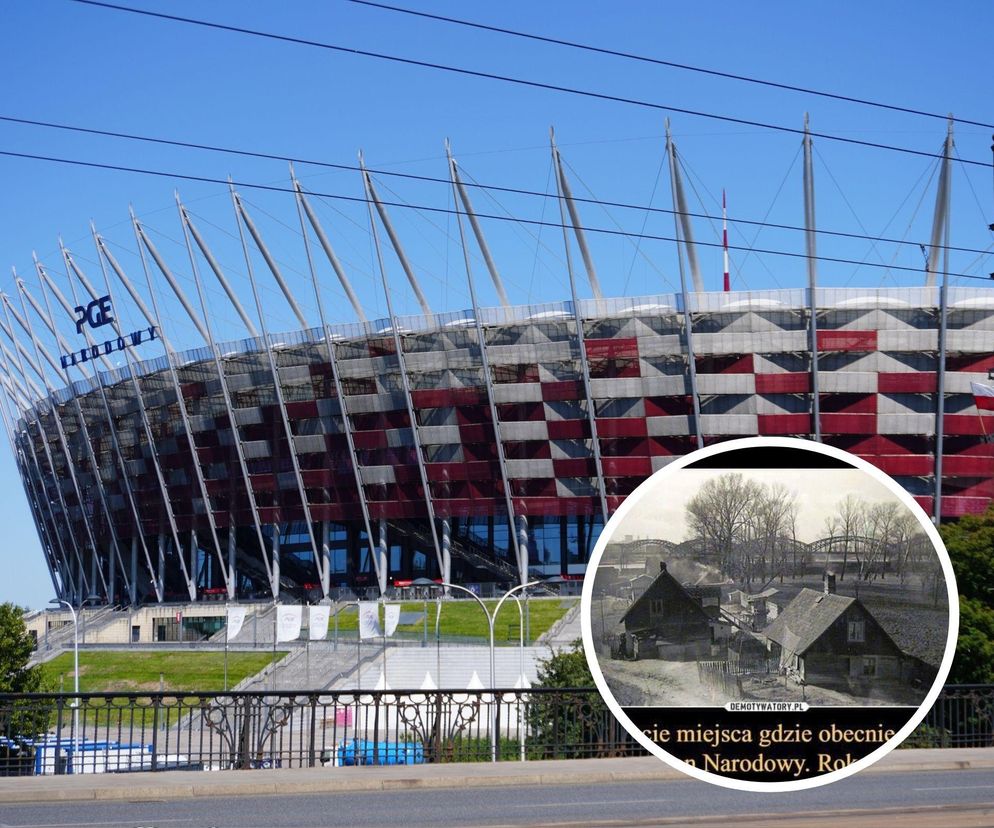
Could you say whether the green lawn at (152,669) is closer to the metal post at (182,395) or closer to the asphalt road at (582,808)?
the metal post at (182,395)

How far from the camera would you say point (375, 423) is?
8300 centimetres

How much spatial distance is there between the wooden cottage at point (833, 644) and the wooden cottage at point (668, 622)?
200 mm

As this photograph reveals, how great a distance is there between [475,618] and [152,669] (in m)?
19.7

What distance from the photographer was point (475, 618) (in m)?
76.1

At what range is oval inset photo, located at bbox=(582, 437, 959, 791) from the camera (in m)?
3.56

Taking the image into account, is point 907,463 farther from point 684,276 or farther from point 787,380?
point 684,276

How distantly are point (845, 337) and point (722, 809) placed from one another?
64.4m

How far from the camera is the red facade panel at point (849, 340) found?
240ft

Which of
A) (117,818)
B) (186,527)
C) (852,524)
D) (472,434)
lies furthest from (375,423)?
(852,524)

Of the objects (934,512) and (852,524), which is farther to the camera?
(934,512)

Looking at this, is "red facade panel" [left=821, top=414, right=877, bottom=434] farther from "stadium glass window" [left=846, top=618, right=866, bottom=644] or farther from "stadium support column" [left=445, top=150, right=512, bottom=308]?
"stadium glass window" [left=846, top=618, right=866, bottom=644]

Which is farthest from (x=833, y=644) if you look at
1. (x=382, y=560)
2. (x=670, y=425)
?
(x=382, y=560)

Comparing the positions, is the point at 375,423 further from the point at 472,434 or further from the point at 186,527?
the point at 186,527

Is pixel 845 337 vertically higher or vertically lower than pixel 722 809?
higher
